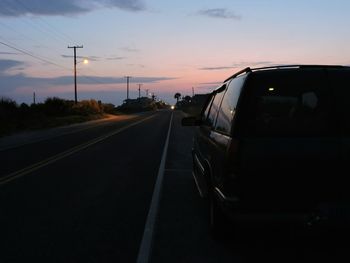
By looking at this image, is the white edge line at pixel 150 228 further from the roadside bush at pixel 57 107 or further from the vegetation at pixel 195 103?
the roadside bush at pixel 57 107

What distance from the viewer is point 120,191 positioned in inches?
404

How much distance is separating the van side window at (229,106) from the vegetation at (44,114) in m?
24.2

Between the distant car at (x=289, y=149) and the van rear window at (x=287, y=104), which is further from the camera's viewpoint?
the van rear window at (x=287, y=104)

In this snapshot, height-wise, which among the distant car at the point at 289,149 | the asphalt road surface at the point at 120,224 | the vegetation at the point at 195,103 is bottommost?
the vegetation at the point at 195,103

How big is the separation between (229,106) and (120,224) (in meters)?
2.22

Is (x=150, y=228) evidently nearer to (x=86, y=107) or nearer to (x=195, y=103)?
(x=86, y=107)

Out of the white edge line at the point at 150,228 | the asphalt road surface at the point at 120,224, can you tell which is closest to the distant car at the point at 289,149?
the asphalt road surface at the point at 120,224

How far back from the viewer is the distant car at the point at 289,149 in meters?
5.61

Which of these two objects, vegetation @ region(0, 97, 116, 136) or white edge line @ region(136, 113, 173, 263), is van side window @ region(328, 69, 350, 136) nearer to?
white edge line @ region(136, 113, 173, 263)

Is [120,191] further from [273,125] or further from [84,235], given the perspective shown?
[273,125]

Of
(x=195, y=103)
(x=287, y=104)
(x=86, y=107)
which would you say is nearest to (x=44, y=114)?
(x=86, y=107)

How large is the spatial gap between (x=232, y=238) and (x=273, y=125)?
1562 millimetres

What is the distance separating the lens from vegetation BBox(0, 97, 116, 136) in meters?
37.1

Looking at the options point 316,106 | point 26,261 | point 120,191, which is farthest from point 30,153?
point 316,106
